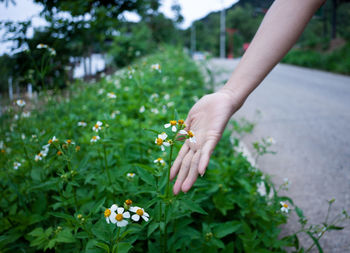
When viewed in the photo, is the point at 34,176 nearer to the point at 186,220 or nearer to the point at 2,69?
the point at 186,220

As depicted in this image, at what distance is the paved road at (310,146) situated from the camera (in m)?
1.89

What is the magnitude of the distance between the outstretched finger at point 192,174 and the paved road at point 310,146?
1.01m

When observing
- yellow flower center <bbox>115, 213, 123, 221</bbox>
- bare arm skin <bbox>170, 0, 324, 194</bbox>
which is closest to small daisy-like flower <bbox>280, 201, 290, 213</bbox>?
bare arm skin <bbox>170, 0, 324, 194</bbox>

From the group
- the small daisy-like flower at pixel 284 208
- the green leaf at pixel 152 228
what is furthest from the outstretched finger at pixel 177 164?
the small daisy-like flower at pixel 284 208

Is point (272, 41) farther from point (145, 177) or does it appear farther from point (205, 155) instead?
→ point (145, 177)

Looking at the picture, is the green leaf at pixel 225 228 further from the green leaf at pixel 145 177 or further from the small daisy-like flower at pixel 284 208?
the green leaf at pixel 145 177

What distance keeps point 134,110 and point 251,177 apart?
5.77ft

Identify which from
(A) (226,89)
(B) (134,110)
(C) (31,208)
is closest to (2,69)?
(B) (134,110)

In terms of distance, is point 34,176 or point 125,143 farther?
point 125,143

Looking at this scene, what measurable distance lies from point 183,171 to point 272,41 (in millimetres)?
759

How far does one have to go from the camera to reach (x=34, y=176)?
62.9 inches

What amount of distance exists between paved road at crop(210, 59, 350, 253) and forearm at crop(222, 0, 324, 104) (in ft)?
3.52

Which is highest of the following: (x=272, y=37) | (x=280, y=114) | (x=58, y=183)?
(x=272, y=37)

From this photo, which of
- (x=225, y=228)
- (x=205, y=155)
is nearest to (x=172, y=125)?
(x=205, y=155)
